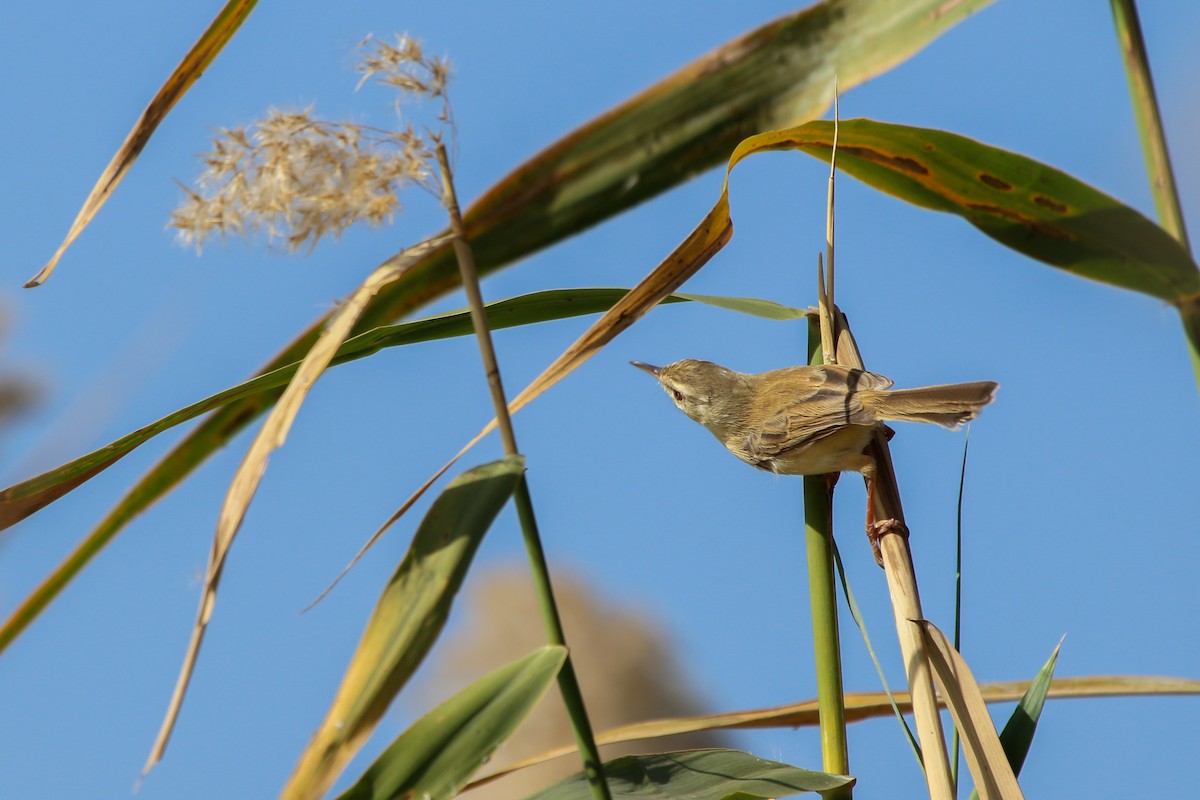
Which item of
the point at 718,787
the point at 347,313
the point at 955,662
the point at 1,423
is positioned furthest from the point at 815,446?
the point at 1,423

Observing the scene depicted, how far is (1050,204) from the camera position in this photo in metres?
1.73

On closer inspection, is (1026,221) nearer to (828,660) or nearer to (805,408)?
(828,660)

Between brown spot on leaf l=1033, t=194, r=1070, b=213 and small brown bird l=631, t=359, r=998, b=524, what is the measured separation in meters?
0.46

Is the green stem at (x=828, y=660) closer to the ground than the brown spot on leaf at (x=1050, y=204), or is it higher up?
closer to the ground

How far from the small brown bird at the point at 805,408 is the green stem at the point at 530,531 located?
41.8 inches

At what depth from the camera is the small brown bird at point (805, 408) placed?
2369 mm

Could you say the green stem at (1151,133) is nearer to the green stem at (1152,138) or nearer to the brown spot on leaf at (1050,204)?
the green stem at (1152,138)

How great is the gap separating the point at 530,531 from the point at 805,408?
1.72 meters

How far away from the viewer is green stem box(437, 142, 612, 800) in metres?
1.02

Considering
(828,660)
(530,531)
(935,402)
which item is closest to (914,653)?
(828,660)

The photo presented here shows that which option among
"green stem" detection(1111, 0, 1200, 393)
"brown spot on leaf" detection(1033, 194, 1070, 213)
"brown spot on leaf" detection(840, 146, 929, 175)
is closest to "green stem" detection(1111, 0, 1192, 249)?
"green stem" detection(1111, 0, 1200, 393)

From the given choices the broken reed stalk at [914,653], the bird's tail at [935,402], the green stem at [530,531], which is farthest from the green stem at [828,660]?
the bird's tail at [935,402]

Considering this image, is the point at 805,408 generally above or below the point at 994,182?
below

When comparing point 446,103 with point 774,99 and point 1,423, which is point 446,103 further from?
point 1,423
